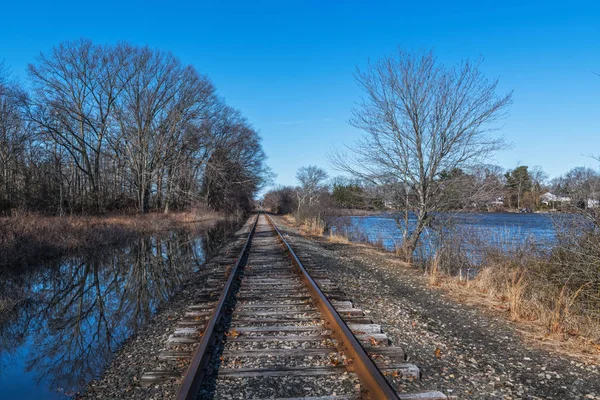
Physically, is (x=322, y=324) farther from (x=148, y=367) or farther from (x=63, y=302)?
(x=63, y=302)

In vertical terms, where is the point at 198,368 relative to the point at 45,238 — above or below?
below

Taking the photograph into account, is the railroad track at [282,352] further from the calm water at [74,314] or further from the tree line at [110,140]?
the tree line at [110,140]

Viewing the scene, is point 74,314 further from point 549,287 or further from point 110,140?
point 110,140

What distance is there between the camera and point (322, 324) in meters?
5.50

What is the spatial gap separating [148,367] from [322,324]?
2353 mm

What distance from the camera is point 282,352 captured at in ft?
14.5

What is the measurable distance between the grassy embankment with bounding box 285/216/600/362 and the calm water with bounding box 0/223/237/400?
5.90 m

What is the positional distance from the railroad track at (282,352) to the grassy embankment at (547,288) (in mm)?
2436

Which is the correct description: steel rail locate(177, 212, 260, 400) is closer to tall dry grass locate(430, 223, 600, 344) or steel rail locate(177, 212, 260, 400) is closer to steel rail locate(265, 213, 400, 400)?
steel rail locate(265, 213, 400, 400)

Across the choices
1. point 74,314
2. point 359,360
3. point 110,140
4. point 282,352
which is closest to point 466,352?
point 359,360

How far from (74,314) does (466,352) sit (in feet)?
22.4

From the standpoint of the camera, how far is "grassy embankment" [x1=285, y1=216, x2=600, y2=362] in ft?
17.1

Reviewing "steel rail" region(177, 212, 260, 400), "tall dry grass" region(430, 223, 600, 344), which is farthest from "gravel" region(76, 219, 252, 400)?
"tall dry grass" region(430, 223, 600, 344)

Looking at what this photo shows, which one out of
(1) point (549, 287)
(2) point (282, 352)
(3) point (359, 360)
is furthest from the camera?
(1) point (549, 287)
